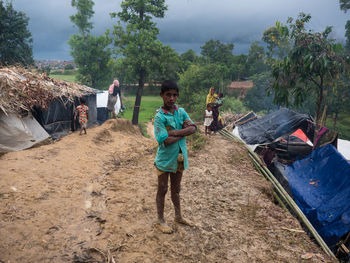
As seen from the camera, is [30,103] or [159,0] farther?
[159,0]

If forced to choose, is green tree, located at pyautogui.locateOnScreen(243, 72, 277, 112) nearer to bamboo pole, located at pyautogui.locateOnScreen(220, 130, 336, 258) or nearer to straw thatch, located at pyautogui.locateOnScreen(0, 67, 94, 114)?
bamboo pole, located at pyautogui.locateOnScreen(220, 130, 336, 258)

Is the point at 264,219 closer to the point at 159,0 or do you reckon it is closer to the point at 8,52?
the point at 159,0

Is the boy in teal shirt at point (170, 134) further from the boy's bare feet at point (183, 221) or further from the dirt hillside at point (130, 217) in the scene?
the dirt hillside at point (130, 217)

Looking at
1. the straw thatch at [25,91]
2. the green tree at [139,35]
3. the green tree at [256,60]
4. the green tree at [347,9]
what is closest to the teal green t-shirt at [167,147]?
the straw thatch at [25,91]

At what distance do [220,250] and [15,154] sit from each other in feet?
17.0

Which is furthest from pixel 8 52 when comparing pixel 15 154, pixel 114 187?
pixel 114 187

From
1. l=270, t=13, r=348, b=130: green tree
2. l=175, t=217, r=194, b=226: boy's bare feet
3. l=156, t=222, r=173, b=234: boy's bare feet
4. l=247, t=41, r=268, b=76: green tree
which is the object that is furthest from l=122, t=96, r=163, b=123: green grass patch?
l=247, t=41, r=268, b=76: green tree

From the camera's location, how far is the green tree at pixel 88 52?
3042cm

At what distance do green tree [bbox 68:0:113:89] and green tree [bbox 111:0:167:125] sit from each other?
622 inches

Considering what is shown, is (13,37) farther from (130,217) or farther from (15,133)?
(130,217)

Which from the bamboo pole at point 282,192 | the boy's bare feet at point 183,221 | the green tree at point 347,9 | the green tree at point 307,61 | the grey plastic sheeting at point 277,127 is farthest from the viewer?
the green tree at point 347,9

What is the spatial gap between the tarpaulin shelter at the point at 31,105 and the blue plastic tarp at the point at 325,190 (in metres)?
7.71

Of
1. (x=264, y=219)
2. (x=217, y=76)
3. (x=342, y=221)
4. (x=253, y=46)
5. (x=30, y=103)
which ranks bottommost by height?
(x=342, y=221)

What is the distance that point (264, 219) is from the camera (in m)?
3.27
